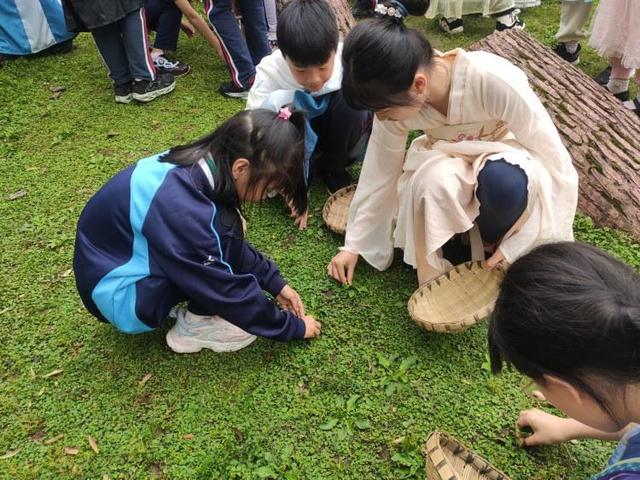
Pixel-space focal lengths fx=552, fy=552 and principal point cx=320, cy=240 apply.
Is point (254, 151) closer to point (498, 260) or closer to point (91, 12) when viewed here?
point (498, 260)

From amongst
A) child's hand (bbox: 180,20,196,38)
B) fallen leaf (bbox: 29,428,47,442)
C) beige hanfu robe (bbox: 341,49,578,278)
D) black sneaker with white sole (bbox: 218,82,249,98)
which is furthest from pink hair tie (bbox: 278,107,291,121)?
child's hand (bbox: 180,20,196,38)

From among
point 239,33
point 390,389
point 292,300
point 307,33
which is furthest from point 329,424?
point 239,33

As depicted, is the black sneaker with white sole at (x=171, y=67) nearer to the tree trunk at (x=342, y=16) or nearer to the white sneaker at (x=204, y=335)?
the tree trunk at (x=342, y=16)

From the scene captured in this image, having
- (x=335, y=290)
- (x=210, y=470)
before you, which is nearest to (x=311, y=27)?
(x=335, y=290)

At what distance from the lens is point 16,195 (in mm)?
2682

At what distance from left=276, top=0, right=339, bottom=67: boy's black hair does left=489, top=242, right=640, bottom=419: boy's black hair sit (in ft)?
4.45

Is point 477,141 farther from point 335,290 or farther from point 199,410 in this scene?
point 199,410

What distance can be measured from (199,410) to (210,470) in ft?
0.69

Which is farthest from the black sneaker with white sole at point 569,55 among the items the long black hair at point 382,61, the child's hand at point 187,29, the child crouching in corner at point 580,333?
the child crouching in corner at point 580,333

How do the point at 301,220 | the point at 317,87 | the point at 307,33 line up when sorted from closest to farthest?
the point at 307,33 < the point at 317,87 < the point at 301,220

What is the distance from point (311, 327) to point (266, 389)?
9.9 inches

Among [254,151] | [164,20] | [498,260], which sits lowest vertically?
[498,260]

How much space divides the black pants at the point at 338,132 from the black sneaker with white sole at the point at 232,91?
1.03 m

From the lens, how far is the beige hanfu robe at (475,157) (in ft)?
5.75
